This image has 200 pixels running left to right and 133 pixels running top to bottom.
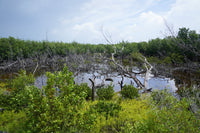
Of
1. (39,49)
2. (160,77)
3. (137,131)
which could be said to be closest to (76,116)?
(137,131)

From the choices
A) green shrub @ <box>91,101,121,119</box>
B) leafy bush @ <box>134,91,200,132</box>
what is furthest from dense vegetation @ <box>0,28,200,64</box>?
leafy bush @ <box>134,91,200,132</box>

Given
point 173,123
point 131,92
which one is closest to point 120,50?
point 131,92

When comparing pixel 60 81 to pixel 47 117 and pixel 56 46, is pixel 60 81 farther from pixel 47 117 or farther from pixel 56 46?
pixel 56 46

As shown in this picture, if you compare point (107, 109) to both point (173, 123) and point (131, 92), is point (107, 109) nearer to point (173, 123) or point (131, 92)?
point (131, 92)

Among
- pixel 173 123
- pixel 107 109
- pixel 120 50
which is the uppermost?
pixel 120 50

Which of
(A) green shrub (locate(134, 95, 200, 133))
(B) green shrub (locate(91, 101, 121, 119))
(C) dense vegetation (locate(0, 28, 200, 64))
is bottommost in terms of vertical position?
(B) green shrub (locate(91, 101, 121, 119))

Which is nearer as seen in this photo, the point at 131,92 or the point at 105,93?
the point at 105,93

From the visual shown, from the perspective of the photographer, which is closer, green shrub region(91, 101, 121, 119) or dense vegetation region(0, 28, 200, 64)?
green shrub region(91, 101, 121, 119)

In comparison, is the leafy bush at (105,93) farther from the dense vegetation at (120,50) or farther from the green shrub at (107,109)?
the dense vegetation at (120,50)

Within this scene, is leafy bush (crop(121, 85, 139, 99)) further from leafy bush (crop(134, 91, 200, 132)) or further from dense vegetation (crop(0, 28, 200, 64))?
dense vegetation (crop(0, 28, 200, 64))

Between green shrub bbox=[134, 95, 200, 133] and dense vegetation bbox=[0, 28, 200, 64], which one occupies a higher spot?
dense vegetation bbox=[0, 28, 200, 64]

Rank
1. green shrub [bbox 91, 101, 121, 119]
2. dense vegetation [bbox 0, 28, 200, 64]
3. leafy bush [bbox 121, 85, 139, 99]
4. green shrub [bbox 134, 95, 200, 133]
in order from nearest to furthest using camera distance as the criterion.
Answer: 1. green shrub [bbox 134, 95, 200, 133]
2. green shrub [bbox 91, 101, 121, 119]
3. leafy bush [bbox 121, 85, 139, 99]
4. dense vegetation [bbox 0, 28, 200, 64]

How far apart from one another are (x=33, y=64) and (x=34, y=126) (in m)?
17.3

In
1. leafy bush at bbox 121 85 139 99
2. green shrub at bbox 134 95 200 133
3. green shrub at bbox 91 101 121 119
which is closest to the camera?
green shrub at bbox 134 95 200 133
